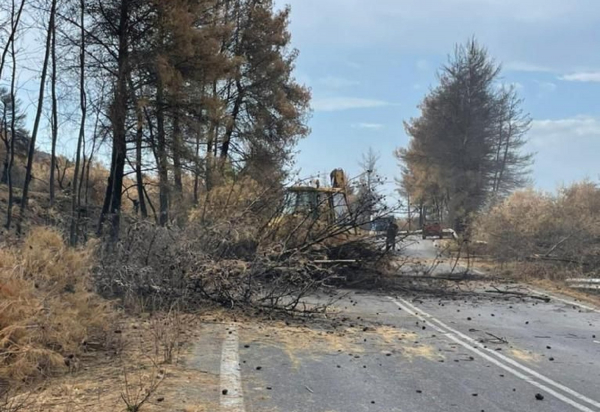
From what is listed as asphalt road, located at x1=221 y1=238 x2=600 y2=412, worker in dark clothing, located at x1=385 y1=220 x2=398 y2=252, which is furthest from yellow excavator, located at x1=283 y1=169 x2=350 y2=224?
asphalt road, located at x1=221 y1=238 x2=600 y2=412

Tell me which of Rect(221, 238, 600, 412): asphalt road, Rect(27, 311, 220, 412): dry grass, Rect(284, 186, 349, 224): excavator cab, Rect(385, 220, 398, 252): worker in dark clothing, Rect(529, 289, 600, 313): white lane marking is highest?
Rect(284, 186, 349, 224): excavator cab

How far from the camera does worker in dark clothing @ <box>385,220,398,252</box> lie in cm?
1398

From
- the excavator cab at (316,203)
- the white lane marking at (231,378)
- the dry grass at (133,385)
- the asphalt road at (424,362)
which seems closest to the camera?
the dry grass at (133,385)

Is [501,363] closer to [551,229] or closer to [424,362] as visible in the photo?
[424,362]

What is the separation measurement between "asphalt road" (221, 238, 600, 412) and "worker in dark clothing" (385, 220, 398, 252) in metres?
2.39

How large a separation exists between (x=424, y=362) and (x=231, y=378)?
2459mm

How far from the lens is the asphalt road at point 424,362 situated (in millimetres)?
5652

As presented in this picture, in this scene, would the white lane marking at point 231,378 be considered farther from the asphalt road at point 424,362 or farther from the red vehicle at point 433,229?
the red vehicle at point 433,229

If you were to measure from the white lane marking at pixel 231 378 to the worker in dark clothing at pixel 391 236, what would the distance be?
20.8ft

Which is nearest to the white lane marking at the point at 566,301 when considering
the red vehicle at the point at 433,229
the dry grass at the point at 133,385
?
the dry grass at the point at 133,385

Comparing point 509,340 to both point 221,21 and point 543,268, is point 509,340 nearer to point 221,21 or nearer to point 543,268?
point 543,268

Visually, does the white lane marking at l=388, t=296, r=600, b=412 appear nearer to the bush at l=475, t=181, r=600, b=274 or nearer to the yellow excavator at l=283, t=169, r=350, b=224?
the yellow excavator at l=283, t=169, r=350, b=224

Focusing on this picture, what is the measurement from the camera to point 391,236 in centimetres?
1427

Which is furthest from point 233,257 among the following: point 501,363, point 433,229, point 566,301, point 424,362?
point 433,229
